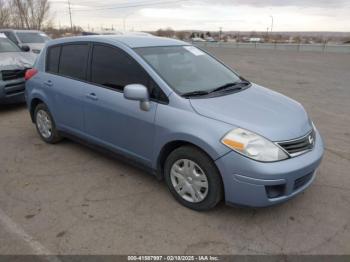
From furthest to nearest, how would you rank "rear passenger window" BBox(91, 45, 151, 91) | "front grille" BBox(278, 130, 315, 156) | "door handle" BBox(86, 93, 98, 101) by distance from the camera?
"door handle" BBox(86, 93, 98, 101), "rear passenger window" BBox(91, 45, 151, 91), "front grille" BBox(278, 130, 315, 156)

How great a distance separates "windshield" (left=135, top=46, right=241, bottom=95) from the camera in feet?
11.4

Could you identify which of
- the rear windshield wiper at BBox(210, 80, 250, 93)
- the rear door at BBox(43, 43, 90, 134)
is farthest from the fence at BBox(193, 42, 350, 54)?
the rear windshield wiper at BBox(210, 80, 250, 93)

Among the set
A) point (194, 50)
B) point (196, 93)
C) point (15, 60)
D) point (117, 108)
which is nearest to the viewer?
point (196, 93)

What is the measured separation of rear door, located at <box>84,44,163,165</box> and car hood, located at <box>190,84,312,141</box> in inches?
24.8

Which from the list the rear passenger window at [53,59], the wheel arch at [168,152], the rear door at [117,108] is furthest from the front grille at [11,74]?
the wheel arch at [168,152]

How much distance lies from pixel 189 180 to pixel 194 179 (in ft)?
0.22

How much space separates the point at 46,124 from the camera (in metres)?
5.04

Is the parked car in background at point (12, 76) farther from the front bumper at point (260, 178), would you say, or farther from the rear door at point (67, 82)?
the front bumper at point (260, 178)

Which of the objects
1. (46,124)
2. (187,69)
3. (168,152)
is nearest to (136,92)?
(168,152)

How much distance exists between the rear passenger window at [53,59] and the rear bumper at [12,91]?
2.50 m

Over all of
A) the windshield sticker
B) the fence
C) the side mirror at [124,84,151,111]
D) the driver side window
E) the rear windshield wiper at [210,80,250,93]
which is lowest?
the fence

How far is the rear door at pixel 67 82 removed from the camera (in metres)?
4.23

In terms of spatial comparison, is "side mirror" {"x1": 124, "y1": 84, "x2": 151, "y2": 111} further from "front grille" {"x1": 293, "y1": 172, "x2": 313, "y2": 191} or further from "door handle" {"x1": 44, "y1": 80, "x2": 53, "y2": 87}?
"door handle" {"x1": 44, "y1": 80, "x2": 53, "y2": 87}

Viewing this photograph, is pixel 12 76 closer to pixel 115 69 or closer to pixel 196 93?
pixel 115 69
